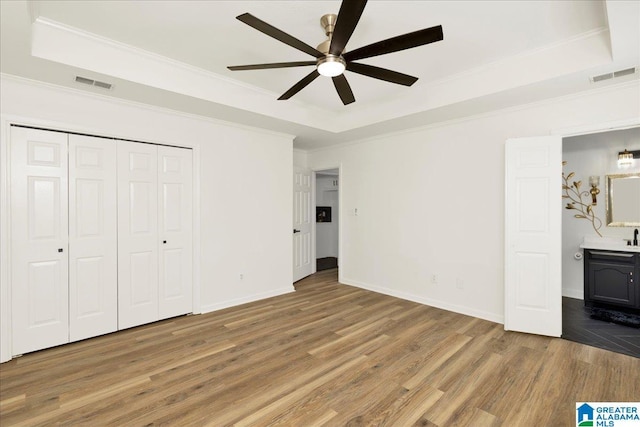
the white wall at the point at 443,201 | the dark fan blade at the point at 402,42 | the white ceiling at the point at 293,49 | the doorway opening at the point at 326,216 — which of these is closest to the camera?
the dark fan blade at the point at 402,42

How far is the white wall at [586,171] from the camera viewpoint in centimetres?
432

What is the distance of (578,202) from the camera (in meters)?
4.64

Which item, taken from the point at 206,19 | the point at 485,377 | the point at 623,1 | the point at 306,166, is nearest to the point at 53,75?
the point at 206,19

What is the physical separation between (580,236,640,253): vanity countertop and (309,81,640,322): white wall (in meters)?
1.62

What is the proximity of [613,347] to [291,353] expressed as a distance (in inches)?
127

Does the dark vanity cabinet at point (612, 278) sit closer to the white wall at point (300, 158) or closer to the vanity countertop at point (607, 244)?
the vanity countertop at point (607, 244)

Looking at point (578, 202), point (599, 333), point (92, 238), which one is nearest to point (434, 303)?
point (599, 333)

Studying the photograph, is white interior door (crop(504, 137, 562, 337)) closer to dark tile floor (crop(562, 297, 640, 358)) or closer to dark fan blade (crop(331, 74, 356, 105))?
dark tile floor (crop(562, 297, 640, 358))

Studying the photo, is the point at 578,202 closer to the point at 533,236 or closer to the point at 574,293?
the point at 574,293

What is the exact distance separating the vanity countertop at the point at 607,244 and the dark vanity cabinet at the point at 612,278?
6cm

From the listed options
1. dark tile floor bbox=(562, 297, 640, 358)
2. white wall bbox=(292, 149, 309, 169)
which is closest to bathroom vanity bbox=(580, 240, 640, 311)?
dark tile floor bbox=(562, 297, 640, 358)

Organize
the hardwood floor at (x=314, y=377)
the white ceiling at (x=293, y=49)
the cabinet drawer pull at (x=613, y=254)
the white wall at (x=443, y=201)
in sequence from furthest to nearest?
the cabinet drawer pull at (x=613, y=254)
the white wall at (x=443, y=201)
the white ceiling at (x=293, y=49)
the hardwood floor at (x=314, y=377)

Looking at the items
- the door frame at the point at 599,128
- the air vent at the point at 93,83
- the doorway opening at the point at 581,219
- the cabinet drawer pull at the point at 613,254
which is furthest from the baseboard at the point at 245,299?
the cabinet drawer pull at the point at 613,254

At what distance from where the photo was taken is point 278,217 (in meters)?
5.00
